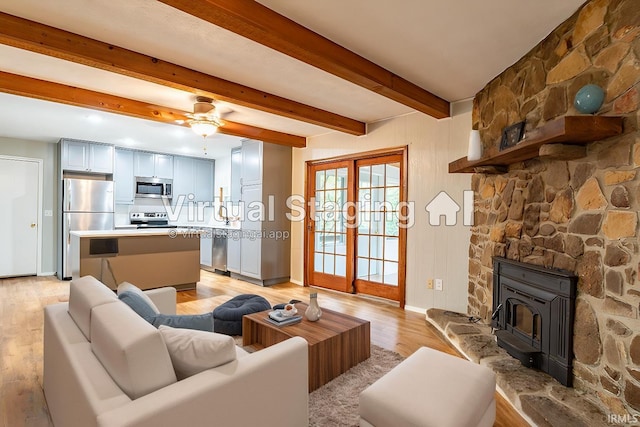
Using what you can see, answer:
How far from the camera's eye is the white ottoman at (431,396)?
145 cm

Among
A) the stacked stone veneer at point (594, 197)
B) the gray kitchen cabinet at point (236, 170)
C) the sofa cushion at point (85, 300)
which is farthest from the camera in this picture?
the gray kitchen cabinet at point (236, 170)

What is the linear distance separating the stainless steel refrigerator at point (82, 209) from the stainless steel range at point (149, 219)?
80 cm

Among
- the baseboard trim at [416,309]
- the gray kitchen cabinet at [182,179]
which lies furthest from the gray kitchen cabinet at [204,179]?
the baseboard trim at [416,309]

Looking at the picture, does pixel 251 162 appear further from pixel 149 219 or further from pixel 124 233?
pixel 149 219

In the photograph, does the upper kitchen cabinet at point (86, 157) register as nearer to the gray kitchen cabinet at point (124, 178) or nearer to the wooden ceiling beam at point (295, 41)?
the gray kitchen cabinet at point (124, 178)

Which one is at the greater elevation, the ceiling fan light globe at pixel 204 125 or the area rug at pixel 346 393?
the ceiling fan light globe at pixel 204 125

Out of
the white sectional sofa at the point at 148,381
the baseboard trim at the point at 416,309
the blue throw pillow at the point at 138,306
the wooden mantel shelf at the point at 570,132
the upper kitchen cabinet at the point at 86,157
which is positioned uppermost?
the upper kitchen cabinet at the point at 86,157

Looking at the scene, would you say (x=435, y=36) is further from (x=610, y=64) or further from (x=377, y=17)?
(x=610, y=64)

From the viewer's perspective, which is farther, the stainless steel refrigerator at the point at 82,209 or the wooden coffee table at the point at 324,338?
the stainless steel refrigerator at the point at 82,209

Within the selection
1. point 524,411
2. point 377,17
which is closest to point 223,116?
point 377,17

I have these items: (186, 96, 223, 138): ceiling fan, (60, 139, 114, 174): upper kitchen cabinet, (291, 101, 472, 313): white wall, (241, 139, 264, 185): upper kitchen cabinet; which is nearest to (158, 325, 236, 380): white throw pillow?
(186, 96, 223, 138): ceiling fan

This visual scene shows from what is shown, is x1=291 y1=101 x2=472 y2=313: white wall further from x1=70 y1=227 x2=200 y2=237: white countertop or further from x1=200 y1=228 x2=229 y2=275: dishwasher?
x1=200 y1=228 x2=229 y2=275: dishwasher

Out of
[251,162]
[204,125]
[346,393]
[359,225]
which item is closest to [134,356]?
Result: [346,393]

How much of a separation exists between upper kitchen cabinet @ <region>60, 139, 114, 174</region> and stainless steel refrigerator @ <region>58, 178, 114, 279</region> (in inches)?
9.6
